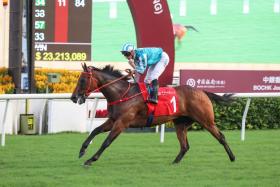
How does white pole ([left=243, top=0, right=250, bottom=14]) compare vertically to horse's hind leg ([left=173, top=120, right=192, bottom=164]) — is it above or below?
above

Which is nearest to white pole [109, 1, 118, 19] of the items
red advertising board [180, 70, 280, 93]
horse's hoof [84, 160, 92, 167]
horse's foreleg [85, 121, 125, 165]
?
red advertising board [180, 70, 280, 93]

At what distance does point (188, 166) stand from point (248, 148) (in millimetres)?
2140

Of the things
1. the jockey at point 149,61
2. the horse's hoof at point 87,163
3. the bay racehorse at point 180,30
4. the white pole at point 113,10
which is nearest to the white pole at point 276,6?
the bay racehorse at point 180,30

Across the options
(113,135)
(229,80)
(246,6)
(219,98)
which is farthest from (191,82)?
(246,6)

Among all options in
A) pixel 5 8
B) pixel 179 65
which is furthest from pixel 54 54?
pixel 179 65

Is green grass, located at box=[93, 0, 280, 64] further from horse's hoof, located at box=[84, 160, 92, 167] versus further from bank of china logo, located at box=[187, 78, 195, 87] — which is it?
horse's hoof, located at box=[84, 160, 92, 167]

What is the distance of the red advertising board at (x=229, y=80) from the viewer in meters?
15.1

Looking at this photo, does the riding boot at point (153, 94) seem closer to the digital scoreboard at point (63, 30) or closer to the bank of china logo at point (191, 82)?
the bank of china logo at point (191, 82)

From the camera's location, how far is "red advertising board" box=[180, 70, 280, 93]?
596 inches

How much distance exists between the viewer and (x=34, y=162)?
9406mm

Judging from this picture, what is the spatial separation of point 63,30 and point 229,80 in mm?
4185

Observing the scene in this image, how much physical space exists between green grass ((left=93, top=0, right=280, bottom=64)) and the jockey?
1055cm

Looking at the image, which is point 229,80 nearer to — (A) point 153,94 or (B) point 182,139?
(B) point 182,139

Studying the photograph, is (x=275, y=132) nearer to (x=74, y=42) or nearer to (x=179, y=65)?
(x=74, y=42)
